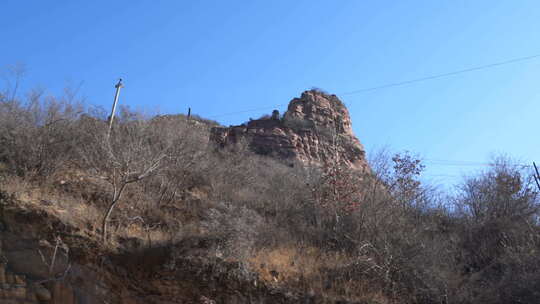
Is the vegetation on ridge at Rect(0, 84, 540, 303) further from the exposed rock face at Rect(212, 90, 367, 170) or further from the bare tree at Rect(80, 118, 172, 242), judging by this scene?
the exposed rock face at Rect(212, 90, 367, 170)

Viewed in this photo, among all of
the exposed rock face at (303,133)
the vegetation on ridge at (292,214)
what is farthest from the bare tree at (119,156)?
the exposed rock face at (303,133)

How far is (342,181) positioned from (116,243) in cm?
743

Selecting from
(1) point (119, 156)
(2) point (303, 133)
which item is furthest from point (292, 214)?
(2) point (303, 133)

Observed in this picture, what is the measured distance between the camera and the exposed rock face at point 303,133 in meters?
25.8

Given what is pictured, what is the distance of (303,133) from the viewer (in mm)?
27734

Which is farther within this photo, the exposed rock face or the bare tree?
A: the exposed rock face

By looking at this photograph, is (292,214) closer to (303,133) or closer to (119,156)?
(119,156)

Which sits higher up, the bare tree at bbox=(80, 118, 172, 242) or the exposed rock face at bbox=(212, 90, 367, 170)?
the exposed rock face at bbox=(212, 90, 367, 170)

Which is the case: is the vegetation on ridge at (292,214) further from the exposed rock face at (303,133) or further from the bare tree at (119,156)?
the exposed rock face at (303,133)

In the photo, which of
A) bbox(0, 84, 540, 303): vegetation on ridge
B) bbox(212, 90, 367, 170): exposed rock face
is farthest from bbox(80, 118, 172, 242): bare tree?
bbox(212, 90, 367, 170): exposed rock face

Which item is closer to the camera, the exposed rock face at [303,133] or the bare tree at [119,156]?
the bare tree at [119,156]

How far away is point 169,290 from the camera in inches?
358

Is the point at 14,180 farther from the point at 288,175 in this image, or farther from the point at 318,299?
the point at 288,175

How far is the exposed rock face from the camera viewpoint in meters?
25.8
